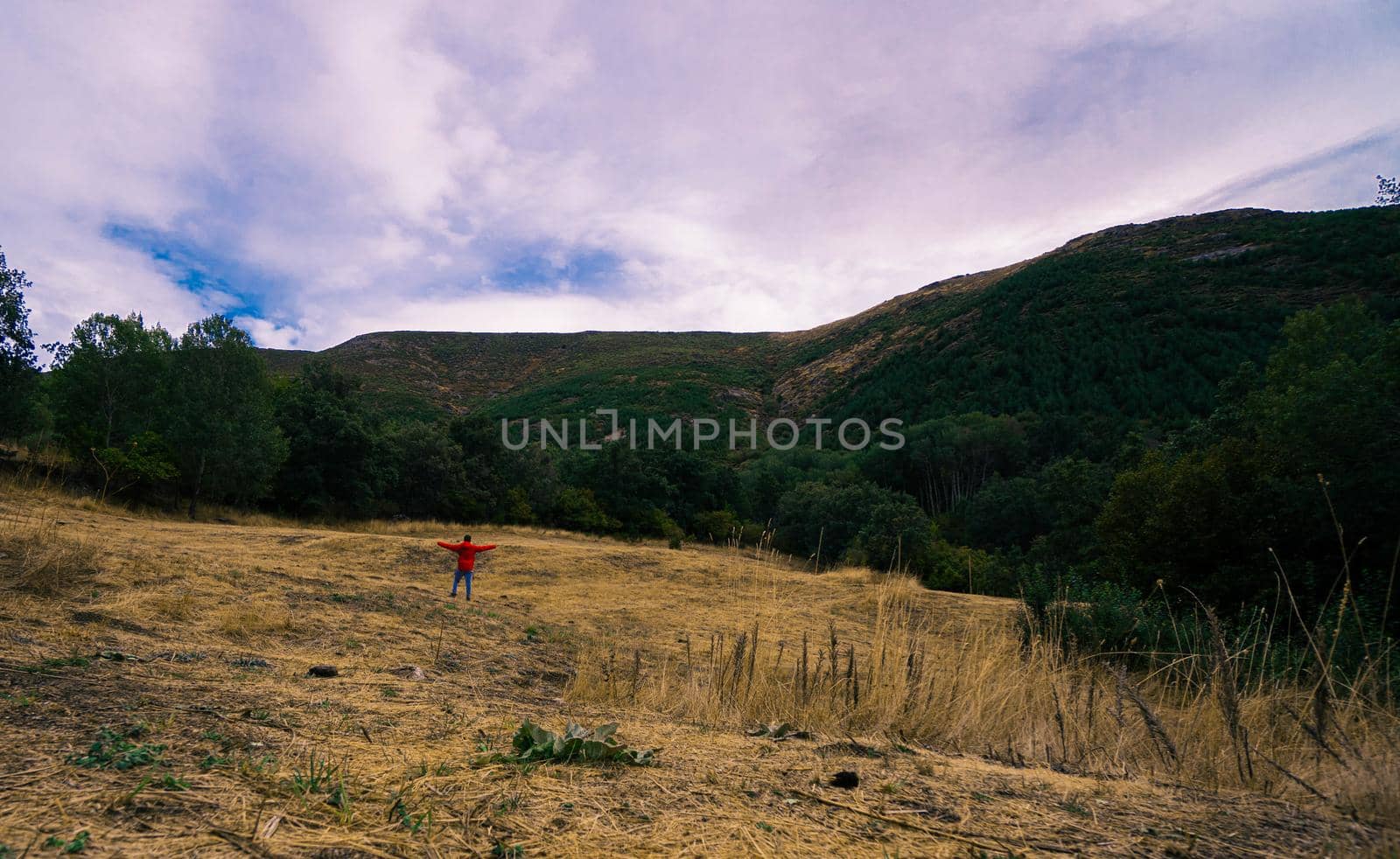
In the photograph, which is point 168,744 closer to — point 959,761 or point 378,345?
point 959,761

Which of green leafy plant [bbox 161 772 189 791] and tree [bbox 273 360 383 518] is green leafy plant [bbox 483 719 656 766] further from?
tree [bbox 273 360 383 518]

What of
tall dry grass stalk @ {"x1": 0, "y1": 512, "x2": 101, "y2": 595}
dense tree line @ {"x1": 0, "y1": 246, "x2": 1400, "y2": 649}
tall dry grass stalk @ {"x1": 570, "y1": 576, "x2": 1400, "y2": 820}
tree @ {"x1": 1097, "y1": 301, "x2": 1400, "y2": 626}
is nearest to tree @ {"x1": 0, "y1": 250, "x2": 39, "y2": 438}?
dense tree line @ {"x1": 0, "y1": 246, "x2": 1400, "y2": 649}

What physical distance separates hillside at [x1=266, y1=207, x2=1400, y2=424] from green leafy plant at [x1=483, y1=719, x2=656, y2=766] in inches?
1953

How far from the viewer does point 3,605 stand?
4137 millimetres

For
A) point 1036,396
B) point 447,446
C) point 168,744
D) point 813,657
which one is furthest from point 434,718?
point 1036,396

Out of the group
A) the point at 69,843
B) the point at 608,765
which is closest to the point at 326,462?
the point at 608,765

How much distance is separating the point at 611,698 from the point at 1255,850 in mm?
3303

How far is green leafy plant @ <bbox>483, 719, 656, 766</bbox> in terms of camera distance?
2.20 meters

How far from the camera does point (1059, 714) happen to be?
2.85 metres

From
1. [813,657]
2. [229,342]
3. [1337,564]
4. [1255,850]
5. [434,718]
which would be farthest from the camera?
[229,342]

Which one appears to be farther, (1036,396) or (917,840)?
(1036,396)

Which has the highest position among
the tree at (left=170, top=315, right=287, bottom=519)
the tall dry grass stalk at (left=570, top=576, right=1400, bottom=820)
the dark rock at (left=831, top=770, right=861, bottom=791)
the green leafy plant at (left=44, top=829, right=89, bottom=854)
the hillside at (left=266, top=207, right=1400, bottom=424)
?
the hillside at (left=266, top=207, right=1400, bottom=424)

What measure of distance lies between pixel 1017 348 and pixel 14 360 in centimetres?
6528

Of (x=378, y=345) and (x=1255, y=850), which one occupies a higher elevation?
(x=378, y=345)
